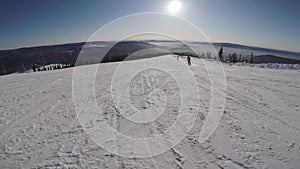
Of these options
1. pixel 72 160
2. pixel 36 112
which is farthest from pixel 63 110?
pixel 72 160

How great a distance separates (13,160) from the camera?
497 centimetres

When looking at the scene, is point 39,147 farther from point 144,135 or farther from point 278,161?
point 278,161

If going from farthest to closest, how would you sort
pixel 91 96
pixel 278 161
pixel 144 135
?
pixel 91 96 → pixel 144 135 → pixel 278 161

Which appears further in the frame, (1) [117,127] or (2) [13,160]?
(1) [117,127]

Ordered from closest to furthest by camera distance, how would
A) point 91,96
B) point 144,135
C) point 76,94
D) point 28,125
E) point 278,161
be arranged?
point 278,161, point 144,135, point 28,125, point 91,96, point 76,94

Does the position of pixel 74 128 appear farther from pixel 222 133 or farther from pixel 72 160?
pixel 222 133

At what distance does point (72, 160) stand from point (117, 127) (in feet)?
6.58

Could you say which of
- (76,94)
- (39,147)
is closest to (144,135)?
(39,147)

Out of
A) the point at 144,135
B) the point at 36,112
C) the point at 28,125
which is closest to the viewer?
the point at 144,135

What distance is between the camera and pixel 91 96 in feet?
34.1

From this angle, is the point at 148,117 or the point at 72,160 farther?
the point at 148,117

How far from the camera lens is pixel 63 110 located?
8609mm

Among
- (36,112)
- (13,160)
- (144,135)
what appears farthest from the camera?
(36,112)

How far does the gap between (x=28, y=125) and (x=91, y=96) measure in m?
3.62
